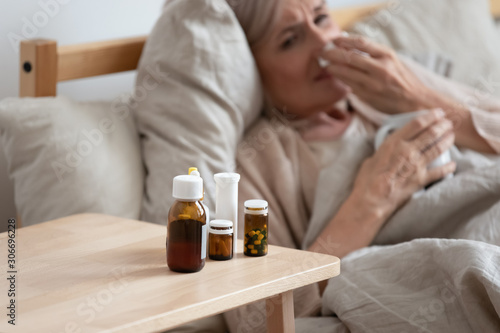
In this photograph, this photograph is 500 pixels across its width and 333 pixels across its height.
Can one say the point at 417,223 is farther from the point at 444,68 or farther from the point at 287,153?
the point at 444,68

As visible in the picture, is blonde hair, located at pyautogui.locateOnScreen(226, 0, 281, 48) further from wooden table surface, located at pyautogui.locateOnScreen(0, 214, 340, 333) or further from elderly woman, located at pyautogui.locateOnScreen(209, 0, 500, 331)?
wooden table surface, located at pyautogui.locateOnScreen(0, 214, 340, 333)

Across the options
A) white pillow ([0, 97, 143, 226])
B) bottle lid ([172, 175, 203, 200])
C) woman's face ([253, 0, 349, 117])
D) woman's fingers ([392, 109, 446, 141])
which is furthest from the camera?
woman's face ([253, 0, 349, 117])

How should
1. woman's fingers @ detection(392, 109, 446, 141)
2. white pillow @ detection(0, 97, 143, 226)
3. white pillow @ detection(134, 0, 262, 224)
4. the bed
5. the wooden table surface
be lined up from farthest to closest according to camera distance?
woman's fingers @ detection(392, 109, 446, 141) < white pillow @ detection(134, 0, 262, 224) < white pillow @ detection(0, 97, 143, 226) < the bed < the wooden table surface

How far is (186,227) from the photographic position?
0.93m

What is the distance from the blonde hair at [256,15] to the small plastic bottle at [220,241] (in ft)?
2.59

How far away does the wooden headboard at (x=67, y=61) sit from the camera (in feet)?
4.74

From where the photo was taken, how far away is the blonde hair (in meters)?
1.67

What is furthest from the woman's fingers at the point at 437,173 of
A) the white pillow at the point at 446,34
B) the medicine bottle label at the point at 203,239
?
the medicine bottle label at the point at 203,239

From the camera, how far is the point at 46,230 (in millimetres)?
1144

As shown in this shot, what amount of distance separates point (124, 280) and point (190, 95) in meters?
0.66

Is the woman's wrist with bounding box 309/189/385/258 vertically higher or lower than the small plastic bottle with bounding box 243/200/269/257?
lower

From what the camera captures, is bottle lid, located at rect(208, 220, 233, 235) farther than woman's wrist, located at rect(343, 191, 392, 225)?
No

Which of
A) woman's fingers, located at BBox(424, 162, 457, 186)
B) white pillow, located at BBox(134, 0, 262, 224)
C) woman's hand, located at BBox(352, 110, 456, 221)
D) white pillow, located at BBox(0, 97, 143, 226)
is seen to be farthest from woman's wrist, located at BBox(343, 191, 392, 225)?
white pillow, located at BBox(0, 97, 143, 226)

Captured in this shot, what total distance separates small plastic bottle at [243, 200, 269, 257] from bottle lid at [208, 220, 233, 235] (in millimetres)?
29
